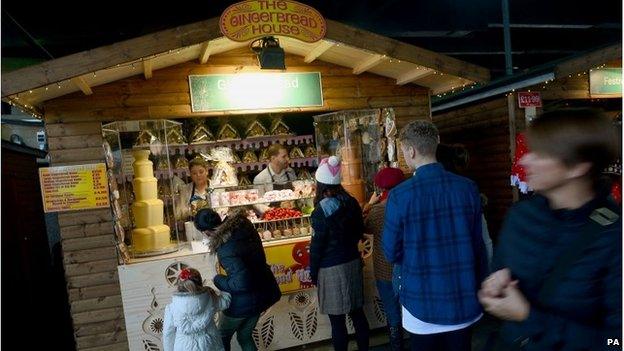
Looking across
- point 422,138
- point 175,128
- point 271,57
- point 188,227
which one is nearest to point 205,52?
point 271,57

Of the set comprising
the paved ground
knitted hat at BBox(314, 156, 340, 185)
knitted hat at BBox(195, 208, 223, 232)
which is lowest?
the paved ground

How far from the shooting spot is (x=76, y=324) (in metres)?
4.53

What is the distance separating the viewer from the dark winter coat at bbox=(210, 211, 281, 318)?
3.50 metres

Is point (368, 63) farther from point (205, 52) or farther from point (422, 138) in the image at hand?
point (422, 138)

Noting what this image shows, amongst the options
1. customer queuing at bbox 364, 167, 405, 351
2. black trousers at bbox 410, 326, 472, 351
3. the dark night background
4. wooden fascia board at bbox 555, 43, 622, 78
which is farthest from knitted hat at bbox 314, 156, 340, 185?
the dark night background

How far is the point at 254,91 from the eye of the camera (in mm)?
4922

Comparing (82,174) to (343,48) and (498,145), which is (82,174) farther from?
(498,145)

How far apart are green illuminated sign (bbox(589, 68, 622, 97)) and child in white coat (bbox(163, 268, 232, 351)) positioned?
6.66m

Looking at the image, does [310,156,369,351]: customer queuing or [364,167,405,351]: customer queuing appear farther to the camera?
[364,167,405,351]: customer queuing

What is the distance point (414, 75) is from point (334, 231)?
2.38 metres

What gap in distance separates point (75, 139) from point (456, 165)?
3931 mm

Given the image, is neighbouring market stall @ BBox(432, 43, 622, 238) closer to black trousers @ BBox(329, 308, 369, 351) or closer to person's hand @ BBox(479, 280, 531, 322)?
black trousers @ BBox(329, 308, 369, 351)

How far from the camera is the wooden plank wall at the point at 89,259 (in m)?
4.45

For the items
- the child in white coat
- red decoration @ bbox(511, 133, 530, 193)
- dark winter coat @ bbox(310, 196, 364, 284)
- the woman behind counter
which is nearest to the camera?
the child in white coat
